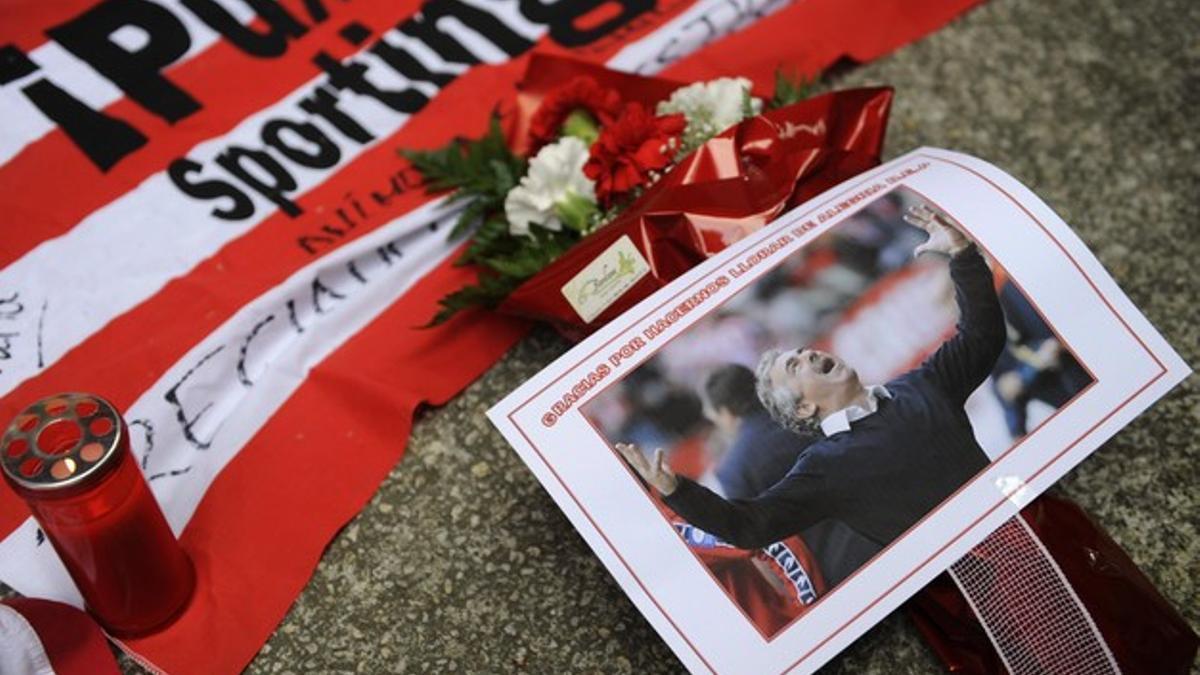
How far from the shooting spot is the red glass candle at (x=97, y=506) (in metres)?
0.77

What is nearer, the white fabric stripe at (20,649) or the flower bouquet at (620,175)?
the white fabric stripe at (20,649)

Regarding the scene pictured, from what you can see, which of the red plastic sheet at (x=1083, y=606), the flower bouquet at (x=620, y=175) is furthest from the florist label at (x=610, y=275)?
the red plastic sheet at (x=1083, y=606)

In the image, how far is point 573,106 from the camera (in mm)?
1094

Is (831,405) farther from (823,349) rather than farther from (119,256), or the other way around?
(119,256)

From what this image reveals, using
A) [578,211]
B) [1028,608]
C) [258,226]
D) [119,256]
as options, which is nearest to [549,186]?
[578,211]

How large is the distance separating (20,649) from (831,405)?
0.60m

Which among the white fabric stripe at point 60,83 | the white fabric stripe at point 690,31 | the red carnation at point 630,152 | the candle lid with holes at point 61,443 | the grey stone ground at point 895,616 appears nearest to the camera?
the candle lid with holes at point 61,443

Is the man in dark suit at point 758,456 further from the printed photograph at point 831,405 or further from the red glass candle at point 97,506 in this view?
the red glass candle at point 97,506

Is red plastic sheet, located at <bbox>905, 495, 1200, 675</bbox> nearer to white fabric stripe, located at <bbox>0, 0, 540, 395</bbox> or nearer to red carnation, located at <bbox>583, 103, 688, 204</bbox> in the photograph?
red carnation, located at <bbox>583, 103, 688, 204</bbox>

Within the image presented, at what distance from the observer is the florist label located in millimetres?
966


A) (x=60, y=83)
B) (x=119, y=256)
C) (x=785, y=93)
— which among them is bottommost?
(x=785, y=93)

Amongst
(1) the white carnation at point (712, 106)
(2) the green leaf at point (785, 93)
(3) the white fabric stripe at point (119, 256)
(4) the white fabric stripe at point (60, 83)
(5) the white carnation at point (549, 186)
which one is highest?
(4) the white fabric stripe at point (60, 83)

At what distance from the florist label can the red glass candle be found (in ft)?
1.18

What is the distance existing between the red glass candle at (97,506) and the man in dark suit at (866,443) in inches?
13.1
